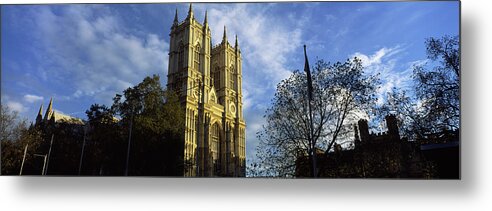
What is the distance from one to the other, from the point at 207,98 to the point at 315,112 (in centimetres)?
169

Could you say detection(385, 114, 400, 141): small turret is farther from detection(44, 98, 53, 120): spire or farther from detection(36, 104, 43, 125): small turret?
detection(36, 104, 43, 125): small turret

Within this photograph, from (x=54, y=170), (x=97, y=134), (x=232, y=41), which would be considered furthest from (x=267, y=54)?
(x=54, y=170)

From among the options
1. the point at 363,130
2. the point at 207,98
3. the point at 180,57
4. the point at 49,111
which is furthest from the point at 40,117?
the point at 363,130

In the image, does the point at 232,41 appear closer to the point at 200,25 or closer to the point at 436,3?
the point at 200,25

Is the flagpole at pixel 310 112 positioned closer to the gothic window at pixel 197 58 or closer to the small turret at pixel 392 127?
the small turret at pixel 392 127

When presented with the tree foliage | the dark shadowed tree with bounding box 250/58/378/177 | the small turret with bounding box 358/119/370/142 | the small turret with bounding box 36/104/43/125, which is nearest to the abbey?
the dark shadowed tree with bounding box 250/58/378/177

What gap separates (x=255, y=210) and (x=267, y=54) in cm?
232

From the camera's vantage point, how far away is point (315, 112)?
21.4 ft

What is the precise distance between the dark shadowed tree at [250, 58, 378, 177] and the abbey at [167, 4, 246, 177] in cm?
44

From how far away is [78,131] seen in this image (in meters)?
6.51

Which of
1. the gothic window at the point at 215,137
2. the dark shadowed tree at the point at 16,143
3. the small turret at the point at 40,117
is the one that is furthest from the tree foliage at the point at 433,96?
the dark shadowed tree at the point at 16,143

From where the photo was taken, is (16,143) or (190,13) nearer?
(16,143)

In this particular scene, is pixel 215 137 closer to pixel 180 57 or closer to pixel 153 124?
pixel 153 124

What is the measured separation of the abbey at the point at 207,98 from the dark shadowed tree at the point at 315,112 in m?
0.44
